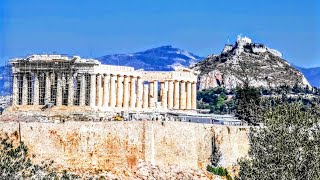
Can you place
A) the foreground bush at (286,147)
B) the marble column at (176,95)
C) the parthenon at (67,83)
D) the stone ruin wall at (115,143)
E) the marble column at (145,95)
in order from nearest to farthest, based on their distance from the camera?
the foreground bush at (286,147) < the stone ruin wall at (115,143) < the parthenon at (67,83) < the marble column at (145,95) < the marble column at (176,95)

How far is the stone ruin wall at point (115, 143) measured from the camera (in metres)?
89.9

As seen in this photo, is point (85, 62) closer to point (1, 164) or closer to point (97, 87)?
point (97, 87)

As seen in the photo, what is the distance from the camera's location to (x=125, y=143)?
9469cm

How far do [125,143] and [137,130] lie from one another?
1.91 metres

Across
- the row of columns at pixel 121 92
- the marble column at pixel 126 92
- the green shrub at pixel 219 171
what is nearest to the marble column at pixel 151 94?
the row of columns at pixel 121 92

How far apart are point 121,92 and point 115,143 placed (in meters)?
22.2

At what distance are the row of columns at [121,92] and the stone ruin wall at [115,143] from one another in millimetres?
13026

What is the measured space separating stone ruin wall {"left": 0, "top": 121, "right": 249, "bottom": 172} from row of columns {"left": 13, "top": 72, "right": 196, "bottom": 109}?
13.0 meters

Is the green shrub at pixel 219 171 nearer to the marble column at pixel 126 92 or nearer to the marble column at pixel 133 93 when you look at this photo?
the marble column at pixel 126 92

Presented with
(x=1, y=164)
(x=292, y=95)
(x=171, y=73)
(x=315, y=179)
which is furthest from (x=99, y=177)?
(x=292, y=95)

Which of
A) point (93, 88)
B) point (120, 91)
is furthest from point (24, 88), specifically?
point (120, 91)

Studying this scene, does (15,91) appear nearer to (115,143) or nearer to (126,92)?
(126,92)

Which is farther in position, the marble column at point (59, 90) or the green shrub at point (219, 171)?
the marble column at point (59, 90)

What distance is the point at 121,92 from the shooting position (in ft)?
379
